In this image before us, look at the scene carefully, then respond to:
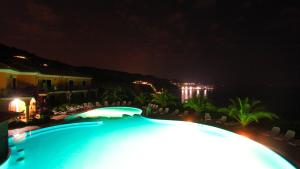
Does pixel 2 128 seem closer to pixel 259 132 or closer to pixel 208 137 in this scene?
pixel 208 137

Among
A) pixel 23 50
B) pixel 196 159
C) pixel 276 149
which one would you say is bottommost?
pixel 196 159

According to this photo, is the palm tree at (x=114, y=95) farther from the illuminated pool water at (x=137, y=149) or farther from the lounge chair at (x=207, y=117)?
the lounge chair at (x=207, y=117)

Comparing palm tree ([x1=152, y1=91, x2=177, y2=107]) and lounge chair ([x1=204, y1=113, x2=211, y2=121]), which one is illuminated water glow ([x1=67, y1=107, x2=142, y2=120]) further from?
lounge chair ([x1=204, y1=113, x2=211, y2=121])

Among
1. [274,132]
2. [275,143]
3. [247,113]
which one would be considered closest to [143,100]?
[247,113]

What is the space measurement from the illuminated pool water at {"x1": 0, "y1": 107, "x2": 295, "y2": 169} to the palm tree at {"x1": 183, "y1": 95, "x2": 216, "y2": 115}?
111 inches

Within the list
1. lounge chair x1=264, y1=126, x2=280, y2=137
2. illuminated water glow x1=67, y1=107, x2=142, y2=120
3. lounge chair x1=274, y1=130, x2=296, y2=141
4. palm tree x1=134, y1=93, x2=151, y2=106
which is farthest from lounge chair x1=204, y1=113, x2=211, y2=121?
palm tree x1=134, y1=93, x2=151, y2=106

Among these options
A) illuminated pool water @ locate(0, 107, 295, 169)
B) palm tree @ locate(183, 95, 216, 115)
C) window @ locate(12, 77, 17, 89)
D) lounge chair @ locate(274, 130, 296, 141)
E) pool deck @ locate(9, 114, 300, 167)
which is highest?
window @ locate(12, 77, 17, 89)

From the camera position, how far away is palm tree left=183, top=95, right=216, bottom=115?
17.8m

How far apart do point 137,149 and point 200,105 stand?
8243 mm

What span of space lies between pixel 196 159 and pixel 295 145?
4.04 m

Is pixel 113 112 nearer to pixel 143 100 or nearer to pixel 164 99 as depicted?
pixel 143 100

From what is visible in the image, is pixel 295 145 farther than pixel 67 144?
No

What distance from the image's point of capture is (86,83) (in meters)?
38.4

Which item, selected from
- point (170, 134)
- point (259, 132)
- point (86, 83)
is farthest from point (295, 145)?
point (86, 83)
